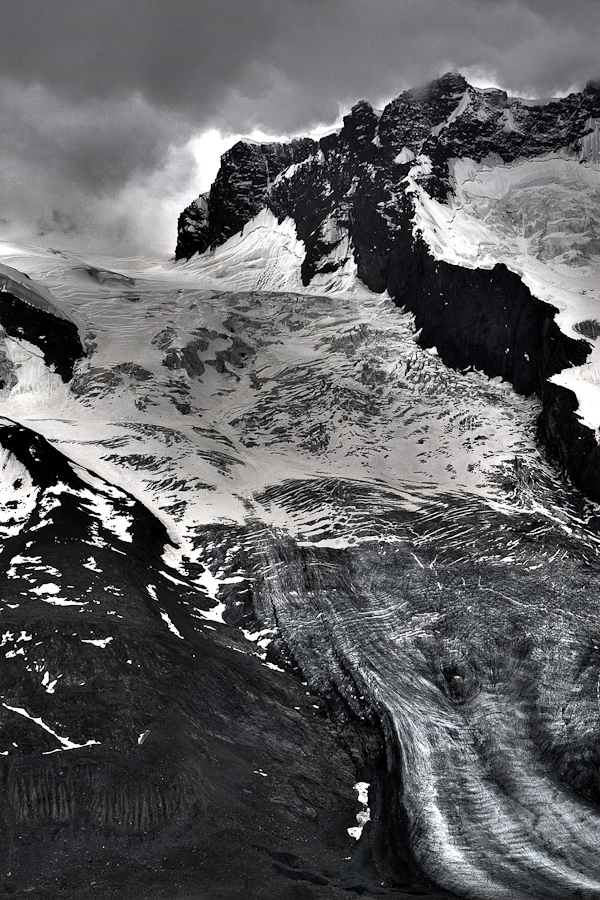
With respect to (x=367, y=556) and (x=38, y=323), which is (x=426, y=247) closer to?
(x=38, y=323)

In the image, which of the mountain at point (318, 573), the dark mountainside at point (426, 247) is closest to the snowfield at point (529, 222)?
the mountain at point (318, 573)

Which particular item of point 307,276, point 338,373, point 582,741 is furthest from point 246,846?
point 307,276

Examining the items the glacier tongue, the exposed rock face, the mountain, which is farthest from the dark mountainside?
the exposed rock face

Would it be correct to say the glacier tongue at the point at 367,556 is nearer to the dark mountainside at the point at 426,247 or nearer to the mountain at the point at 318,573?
the mountain at the point at 318,573

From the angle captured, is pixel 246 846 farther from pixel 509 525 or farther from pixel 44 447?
pixel 44 447

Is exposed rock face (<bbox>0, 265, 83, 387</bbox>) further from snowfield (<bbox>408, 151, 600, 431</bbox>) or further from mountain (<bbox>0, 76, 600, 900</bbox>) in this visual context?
snowfield (<bbox>408, 151, 600, 431</bbox>)

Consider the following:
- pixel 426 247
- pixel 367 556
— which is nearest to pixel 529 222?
pixel 426 247
